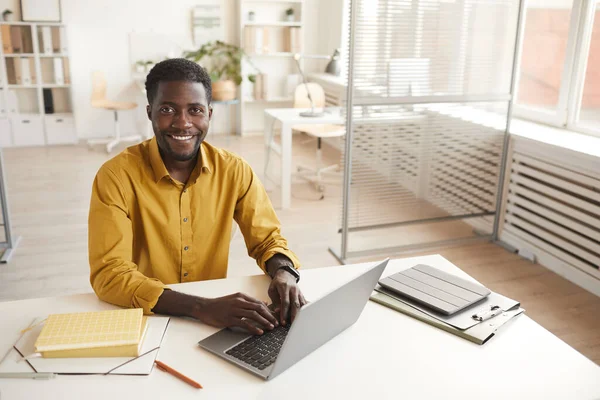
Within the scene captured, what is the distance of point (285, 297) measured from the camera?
1441mm

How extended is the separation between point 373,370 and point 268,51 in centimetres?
615

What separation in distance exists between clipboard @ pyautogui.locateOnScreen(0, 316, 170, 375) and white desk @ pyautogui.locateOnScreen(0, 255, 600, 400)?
0.02 meters

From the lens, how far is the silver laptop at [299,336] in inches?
44.2

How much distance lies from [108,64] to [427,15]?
14.8 ft

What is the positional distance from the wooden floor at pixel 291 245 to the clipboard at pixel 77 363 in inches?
77.4

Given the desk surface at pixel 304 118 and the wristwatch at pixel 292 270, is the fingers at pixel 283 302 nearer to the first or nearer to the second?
the wristwatch at pixel 292 270

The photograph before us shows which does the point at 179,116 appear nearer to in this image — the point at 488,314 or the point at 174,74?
the point at 174,74

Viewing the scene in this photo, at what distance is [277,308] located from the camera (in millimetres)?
1443

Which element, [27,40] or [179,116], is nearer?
[179,116]

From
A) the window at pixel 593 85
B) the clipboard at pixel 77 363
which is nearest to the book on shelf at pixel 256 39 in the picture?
the window at pixel 593 85

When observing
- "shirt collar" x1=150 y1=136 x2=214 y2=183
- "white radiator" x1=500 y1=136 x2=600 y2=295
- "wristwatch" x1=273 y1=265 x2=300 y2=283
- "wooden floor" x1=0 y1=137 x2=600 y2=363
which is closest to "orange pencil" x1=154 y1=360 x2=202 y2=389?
"wristwatch" x1=273 y1=265 x2=300 y2=283

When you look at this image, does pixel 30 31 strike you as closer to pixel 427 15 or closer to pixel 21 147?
pixel 21 147

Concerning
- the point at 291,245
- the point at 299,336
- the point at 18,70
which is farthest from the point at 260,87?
the point at 299,336

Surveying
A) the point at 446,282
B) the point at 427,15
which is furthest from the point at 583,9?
the point at 446,282
